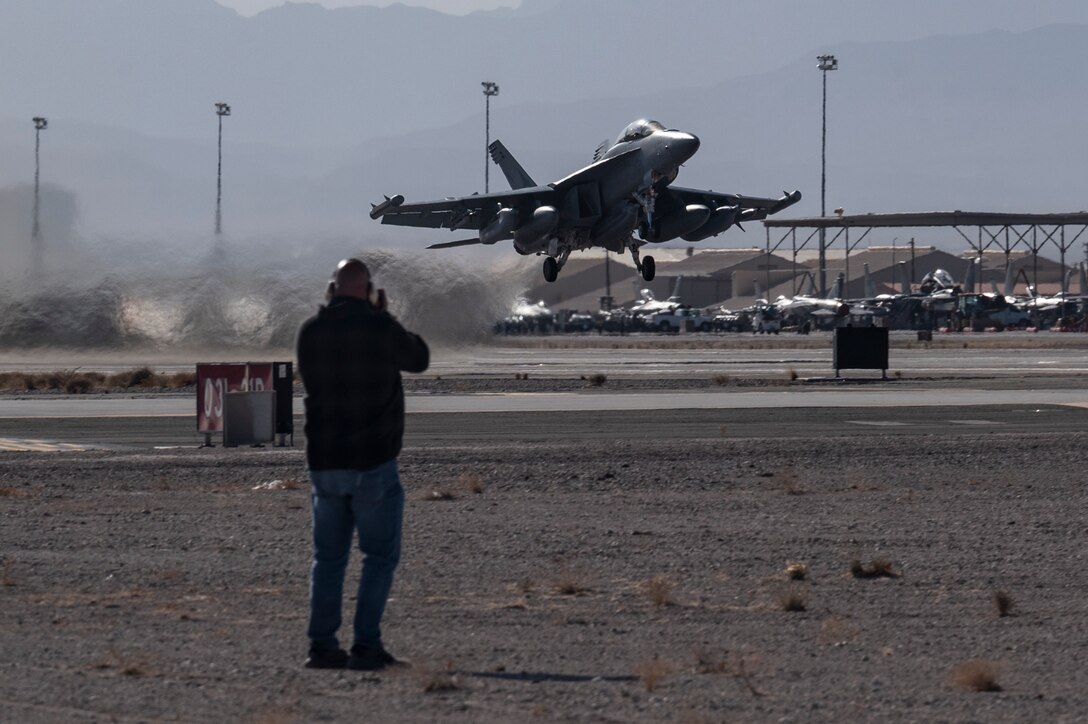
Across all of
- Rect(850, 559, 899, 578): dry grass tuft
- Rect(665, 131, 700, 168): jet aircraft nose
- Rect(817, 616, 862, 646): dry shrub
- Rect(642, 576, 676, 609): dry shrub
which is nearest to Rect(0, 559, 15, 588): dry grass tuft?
Rect(642, 576, 676, 609): dry shrub

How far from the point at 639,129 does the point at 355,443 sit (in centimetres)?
3438

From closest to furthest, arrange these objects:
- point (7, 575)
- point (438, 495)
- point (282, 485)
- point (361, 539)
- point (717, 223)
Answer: point (361, 539) < point (7, 575) < point (438, 495) < point (282, 485) < point (717, 223)

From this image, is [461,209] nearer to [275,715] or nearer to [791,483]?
[791,483]

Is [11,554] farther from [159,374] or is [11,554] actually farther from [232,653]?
[159,374]

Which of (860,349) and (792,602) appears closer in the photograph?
(792,602)

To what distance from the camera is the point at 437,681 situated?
8.52 meters

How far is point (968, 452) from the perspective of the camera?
2359 cm

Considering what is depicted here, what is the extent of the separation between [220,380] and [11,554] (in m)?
13.4

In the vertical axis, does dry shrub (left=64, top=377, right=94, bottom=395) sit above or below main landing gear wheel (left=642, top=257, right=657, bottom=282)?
below

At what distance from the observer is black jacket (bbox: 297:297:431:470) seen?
884 centimetres

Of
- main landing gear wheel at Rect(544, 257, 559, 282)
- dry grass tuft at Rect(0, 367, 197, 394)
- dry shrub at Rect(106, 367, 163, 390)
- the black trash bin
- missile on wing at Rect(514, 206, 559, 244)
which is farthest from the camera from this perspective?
dry shrub at Rect(106, 367, 163, 390)

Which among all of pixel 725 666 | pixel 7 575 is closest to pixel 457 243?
pixel 7 575

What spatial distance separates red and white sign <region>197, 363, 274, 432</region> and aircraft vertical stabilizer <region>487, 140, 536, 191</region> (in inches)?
992

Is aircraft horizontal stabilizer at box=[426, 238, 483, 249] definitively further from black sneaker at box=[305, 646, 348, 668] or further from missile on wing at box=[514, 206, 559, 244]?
black sneaker at box=[305, 646, 348, 668]
